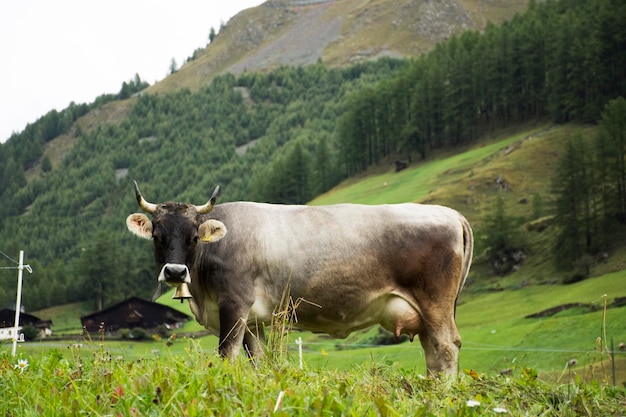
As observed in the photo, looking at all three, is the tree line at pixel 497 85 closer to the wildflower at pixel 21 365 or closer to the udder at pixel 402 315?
the udder at pixel 402 315

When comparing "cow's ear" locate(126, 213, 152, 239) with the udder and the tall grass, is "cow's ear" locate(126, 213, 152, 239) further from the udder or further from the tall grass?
the udder

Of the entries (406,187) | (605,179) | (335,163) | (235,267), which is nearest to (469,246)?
(235,267)

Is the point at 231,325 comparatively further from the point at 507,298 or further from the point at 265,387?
the point at 507,298

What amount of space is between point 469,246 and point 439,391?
481cm

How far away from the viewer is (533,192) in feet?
336

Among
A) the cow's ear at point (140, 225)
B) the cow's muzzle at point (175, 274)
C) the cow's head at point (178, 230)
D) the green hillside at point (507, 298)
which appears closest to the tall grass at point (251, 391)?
the green hillside at point (507, 298)

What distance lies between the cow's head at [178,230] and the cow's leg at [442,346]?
3.31 meters

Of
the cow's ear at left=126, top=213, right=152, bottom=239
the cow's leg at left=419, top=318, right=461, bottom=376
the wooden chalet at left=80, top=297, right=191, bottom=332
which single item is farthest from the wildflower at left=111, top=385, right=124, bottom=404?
the wooden chalet at left=80, top=297, right=191, bottom=332

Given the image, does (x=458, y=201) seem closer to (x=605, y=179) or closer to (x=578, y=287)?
(x=605, y=179)

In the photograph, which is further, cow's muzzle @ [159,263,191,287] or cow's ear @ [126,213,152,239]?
cow's ear @ [126,213,152,239]

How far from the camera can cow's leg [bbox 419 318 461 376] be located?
444 inches

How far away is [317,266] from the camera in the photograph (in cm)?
1125

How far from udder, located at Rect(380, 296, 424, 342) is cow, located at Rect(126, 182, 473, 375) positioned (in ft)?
0.05

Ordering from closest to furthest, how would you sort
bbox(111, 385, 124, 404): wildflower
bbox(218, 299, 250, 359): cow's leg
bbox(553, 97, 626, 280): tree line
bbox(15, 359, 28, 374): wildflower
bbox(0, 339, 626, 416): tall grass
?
bbox(0, 339, 626, 416): tall grass, bbox(111, 385, 124, 404): wildflower, bbox(15, 359, 28, 374): wildflower, bbox(218, 299, 250, 359): cow's leg, bbox(553, 97, 626, 280): tree line
